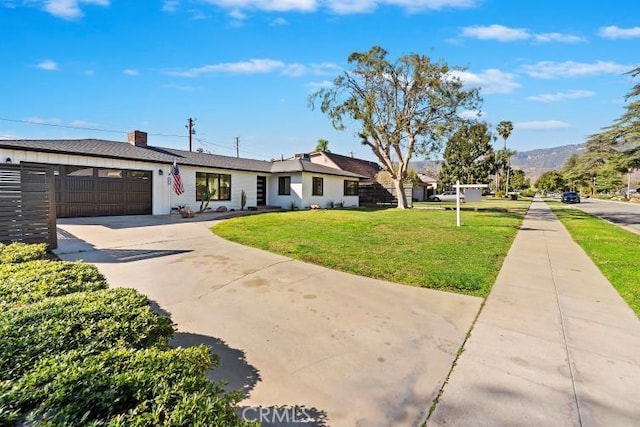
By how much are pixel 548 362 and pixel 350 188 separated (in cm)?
2406

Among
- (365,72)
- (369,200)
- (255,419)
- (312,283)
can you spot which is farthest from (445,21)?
(369,200)

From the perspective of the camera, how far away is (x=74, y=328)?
2.17 metres

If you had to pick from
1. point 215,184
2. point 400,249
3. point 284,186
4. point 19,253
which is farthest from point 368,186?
point 19,253

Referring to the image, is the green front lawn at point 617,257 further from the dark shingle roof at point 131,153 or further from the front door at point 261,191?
the front door at point 261,191

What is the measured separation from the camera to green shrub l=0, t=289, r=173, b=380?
186 centimetres

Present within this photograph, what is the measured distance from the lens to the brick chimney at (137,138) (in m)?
17.2

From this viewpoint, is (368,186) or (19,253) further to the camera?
(368,186)

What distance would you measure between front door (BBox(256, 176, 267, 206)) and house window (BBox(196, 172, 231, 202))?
255 centimetres

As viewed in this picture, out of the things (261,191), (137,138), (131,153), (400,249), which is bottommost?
(400,249)

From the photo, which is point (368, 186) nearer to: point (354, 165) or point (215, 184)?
point (354, 165)

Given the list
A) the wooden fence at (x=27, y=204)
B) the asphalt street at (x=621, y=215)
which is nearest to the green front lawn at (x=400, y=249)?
the wooden fence at (x=27, y=204)

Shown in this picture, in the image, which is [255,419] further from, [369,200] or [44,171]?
[369,200]

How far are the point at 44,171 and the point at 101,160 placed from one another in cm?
731

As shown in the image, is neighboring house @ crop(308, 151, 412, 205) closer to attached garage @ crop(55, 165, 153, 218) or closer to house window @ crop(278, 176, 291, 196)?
house window @ crop(278, 176, 291, 196)
